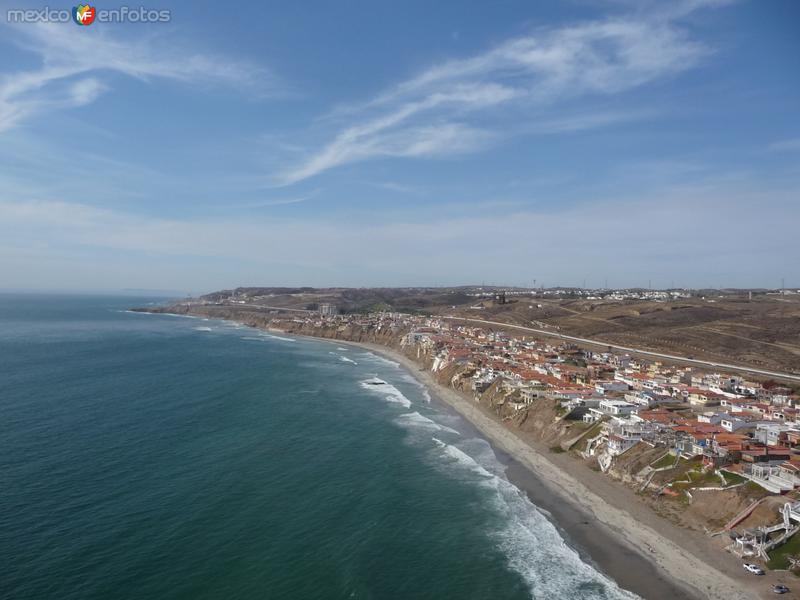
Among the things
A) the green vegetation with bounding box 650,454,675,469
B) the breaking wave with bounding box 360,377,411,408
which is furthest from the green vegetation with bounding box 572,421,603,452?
the breaking wave with bounding box 360,377,411,408

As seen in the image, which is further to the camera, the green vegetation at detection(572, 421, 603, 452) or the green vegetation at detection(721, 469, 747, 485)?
the green vegetation at detection(572, 421, 603, 452)

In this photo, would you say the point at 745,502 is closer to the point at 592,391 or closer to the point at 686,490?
the point at 686,490

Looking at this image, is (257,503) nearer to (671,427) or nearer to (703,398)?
(671,427)

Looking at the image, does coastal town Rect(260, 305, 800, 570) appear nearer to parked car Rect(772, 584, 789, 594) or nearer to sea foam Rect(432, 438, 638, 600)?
parked car Rect(772, 584, 789, 594)

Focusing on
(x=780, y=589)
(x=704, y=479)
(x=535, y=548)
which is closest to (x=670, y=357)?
(x=704, y=479)

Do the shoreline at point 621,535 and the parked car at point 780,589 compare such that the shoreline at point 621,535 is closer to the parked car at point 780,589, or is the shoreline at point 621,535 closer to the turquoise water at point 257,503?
the parked car at point 780,589

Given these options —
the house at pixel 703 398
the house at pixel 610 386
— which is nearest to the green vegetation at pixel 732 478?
the house at pixel 703 398
